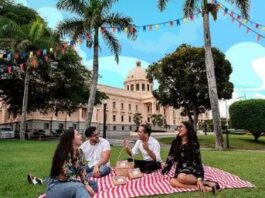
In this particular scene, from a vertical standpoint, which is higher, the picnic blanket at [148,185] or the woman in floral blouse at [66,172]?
the woman in floral blouse at [66,172]

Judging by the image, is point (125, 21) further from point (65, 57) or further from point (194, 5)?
point (65, 57)

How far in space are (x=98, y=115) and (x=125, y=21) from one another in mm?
55389

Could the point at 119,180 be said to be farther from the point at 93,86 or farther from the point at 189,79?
the point at 189,79

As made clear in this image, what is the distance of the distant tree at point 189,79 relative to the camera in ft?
109

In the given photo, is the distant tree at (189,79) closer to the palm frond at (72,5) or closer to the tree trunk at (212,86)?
the tree trunk at (212,86)

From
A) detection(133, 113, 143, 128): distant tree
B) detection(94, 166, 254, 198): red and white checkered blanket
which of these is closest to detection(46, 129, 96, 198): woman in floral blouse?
detection(94, 166, 254, 198): red and white checkered blanket

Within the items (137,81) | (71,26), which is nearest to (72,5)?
(71,26)

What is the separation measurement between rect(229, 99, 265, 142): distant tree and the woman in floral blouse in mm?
30009

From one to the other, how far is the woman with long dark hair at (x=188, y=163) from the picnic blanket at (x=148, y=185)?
0.61 ft

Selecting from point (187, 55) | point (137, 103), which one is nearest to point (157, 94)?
point (187, 55)

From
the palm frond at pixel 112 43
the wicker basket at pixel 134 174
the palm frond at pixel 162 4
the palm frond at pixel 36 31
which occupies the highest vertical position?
the palm frond at pixel 36 31

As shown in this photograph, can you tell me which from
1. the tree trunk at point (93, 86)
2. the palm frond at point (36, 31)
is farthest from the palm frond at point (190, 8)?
the palm frond at point (36, 31)

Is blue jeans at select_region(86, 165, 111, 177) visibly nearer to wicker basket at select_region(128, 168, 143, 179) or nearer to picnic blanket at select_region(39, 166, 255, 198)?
picnic blanket at select_region(39, 166, 255, 198)

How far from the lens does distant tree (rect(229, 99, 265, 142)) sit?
107 feet
